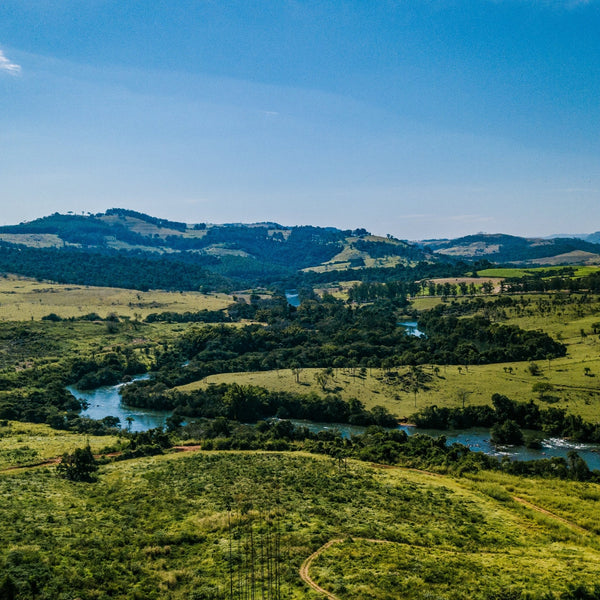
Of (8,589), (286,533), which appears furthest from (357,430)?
(8,589)

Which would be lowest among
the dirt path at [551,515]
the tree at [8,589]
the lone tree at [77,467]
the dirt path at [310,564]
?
the dirt path at [551,515]

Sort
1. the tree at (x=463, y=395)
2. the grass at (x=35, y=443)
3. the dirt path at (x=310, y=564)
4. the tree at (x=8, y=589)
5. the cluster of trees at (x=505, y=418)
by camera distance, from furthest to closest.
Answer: the tree at (x=463, y=395) → the cluster of trees at (x=505, y=418) → the grass at (x=35, y=443) → the dirt path at (x=310, y=564) → the tree at (x=8, y=589)

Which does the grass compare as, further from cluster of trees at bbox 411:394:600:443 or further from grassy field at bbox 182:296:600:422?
cluster of trees at bbox 411:394:600:443

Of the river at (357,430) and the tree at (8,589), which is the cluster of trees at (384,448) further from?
the tree at (8,589)

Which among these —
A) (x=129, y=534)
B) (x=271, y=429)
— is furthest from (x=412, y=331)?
(x=129, y=534)

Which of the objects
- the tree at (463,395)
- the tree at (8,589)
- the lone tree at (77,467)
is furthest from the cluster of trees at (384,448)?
the tree at (8,589)
